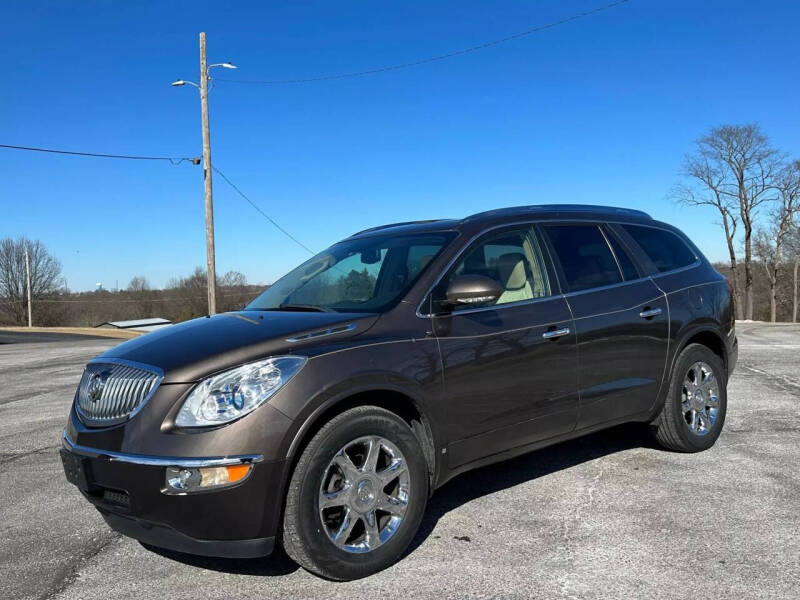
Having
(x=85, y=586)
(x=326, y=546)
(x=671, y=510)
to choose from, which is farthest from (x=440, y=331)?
(x=85, y=586)

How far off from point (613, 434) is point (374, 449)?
3.47 metres

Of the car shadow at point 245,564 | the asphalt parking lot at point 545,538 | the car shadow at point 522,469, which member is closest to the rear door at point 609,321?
the asphalt parking lot at point 545,538

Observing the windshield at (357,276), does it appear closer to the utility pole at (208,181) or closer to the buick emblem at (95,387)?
the buick emblem at (95,387)

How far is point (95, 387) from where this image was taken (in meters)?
3.35

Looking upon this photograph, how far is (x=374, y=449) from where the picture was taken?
3.28 m

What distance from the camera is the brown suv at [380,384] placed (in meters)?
2.93

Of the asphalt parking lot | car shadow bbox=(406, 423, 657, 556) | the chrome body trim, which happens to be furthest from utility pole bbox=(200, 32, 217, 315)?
the chrome body trim

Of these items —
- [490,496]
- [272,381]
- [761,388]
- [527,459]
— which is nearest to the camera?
[272,381]

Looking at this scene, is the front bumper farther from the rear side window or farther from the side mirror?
the rear side window

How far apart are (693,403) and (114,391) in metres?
4.17

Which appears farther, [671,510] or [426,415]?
[671,510]

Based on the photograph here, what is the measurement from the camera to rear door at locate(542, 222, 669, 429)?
4.35 metres

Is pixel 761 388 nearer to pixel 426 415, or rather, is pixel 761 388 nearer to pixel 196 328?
pixel 426 415

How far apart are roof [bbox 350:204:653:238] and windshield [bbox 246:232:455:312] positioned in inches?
4.8
